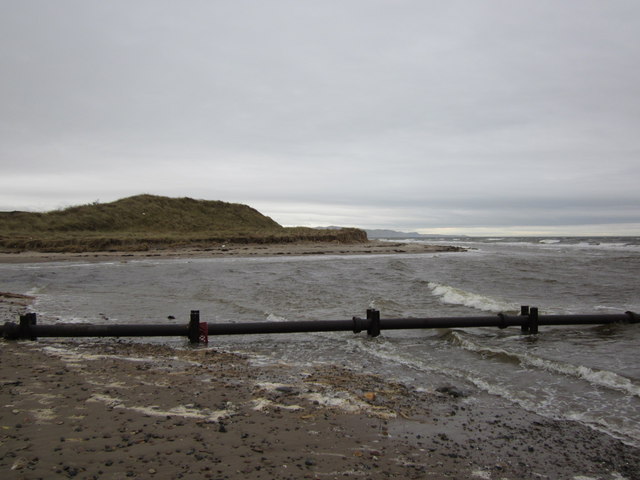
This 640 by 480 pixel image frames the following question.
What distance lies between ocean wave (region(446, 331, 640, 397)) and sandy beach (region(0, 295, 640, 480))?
1.95 meters

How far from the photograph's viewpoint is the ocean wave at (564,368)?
651 cm

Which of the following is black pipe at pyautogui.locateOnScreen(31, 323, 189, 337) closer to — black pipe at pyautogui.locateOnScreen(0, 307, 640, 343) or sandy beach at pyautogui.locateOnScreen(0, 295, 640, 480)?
black pipe at pyautogui.locateOnScreen(0, 307, 640, 343)

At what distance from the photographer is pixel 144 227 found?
57.0 m

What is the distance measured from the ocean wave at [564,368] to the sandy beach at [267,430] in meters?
1.95

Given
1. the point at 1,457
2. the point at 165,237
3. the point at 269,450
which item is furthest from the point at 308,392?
the point at 165,237

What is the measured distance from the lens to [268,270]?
2456 cm

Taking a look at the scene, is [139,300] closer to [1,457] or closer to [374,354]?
[374,354]

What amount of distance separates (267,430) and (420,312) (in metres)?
9.11

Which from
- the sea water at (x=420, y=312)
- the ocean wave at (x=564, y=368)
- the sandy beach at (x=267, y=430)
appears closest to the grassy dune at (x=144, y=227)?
the sea water at (x=420, y=312)

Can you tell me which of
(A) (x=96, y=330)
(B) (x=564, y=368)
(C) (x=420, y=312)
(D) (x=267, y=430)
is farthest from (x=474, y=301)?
(D) (x=267, y=430)

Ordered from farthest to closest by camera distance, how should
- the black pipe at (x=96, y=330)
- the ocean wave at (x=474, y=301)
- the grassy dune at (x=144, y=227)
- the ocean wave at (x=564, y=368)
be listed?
1. the grassy dune at (x=144, y=227)
2. the ocean wave at (x=474, y=301)
3. the black pipe at (x=96, y=330)
4. the ocean wave at (x=564, y=368)

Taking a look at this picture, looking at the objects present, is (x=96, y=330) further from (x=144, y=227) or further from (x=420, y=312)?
(x=144, y=227)

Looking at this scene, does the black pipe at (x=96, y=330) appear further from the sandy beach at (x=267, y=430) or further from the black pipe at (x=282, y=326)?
the sandy beach at (x=267, y=430)

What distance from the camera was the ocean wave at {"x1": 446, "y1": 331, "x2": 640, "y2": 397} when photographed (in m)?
6.51
